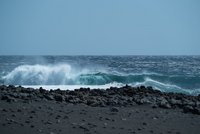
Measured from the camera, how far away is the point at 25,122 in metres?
5.92

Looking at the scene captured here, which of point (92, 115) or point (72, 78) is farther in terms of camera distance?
point (72, 78)

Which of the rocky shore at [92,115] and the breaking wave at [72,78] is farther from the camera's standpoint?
the breaking wave at [72,78]

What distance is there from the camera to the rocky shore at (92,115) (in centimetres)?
575

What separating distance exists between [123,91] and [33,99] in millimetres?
3414

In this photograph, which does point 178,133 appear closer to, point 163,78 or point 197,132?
point 197,132

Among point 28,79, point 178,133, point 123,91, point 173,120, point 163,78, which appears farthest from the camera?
point 163,78

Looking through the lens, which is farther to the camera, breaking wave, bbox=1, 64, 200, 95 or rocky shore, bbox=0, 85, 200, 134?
breaking wave, bbox=1, 64, 200, 95

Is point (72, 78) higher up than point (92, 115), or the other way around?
point (92, 115)

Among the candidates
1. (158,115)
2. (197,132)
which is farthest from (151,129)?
(158,115)

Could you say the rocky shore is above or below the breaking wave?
above

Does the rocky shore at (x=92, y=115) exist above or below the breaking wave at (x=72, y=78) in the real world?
above

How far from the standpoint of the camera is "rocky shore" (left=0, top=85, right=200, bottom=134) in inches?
227

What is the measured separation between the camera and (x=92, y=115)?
6.96m

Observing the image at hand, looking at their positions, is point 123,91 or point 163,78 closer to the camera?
point 123,91
